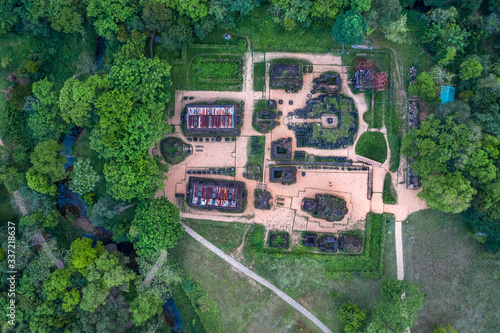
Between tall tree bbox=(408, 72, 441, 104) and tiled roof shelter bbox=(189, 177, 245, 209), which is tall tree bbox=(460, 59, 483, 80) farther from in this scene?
tiled roof shelter bbox=(189, 177, 245, 209)

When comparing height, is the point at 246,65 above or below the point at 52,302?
above

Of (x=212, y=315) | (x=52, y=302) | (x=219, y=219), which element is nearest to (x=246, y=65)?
(x=219, y=219)

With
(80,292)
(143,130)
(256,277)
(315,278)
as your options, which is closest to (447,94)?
(315,278)

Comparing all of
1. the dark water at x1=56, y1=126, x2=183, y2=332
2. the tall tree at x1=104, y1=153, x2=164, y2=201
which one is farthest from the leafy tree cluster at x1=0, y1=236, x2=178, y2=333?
the tall tree at x1=104, y1=153, x2=164, y2=201

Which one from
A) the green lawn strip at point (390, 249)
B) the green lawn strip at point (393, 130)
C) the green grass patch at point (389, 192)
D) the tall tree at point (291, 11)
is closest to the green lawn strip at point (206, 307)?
the green lawn strip at point (390, 249)

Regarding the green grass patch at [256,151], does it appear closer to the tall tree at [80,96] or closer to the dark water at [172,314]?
the tall tree at [80,96]

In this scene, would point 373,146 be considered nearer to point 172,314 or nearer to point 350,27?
point 350,27

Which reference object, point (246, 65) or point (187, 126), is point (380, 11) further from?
point (187, 126)
